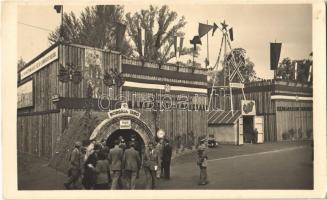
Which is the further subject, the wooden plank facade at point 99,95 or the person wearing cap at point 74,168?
the wooden plank facade at point 99,95

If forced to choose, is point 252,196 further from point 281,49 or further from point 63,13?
point 63,13

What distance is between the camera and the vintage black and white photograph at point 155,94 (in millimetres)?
5754

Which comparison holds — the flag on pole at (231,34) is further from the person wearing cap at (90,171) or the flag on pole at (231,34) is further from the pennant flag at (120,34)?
the person wearing cap at (90,171)

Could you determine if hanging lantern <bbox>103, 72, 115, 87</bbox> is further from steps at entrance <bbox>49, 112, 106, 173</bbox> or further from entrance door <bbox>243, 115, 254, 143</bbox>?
entrance door <bbox>243, 115, 254, 143</bbox>

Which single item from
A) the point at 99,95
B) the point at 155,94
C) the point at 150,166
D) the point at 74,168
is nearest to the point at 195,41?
the point at 155,94

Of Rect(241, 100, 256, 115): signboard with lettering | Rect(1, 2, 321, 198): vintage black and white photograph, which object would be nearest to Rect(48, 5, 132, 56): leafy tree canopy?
Rect(1, 2, 321, 198): vintage black and white photograph

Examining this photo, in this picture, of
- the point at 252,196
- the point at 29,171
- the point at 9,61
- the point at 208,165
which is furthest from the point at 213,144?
the point at 9,61

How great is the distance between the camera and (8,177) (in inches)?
223

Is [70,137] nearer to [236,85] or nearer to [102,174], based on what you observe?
[102,174]

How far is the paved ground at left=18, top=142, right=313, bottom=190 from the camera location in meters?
5.71

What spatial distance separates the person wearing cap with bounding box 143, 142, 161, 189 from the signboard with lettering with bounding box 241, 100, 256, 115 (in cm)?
147

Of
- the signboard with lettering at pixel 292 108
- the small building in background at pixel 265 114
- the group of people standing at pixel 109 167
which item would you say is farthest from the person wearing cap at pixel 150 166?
the signboard with lettering at pixel 292 108

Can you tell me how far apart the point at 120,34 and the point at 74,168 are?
6.29 ft

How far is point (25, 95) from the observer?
19.2 ft
